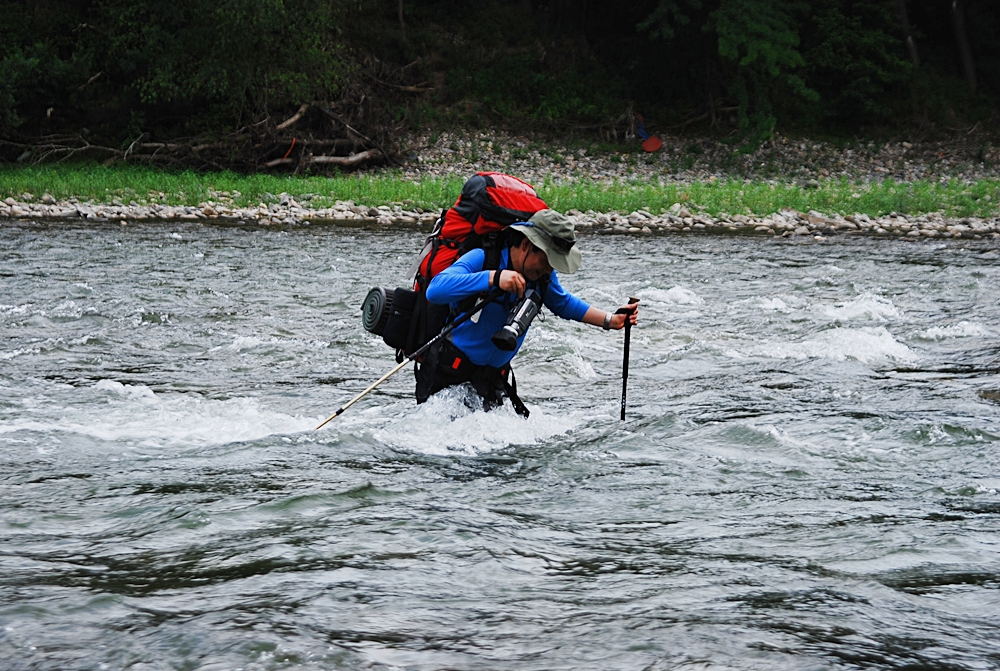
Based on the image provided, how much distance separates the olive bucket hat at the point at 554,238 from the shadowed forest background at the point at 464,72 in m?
24.1

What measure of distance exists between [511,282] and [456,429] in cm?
132

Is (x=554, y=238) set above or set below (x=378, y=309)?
above

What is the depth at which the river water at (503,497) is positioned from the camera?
3805 mm

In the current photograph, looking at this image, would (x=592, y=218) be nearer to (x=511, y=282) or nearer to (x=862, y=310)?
(x=862, y=310)

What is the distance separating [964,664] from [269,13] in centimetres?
2760

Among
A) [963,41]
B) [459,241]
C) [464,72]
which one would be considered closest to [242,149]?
[464,72]

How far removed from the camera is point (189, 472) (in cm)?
607

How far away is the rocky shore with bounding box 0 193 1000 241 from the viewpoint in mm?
21766

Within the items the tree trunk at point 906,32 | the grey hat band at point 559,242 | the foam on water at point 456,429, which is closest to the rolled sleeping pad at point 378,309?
the foam on water at point 456,429

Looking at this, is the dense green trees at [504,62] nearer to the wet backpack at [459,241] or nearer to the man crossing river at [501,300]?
the wet backpack at [459,241]

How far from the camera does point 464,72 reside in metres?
39.2

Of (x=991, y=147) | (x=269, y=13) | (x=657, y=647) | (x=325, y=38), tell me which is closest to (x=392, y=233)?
(x=269, y=13)

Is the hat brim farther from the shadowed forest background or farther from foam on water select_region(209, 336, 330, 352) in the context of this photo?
the shadowed forest background

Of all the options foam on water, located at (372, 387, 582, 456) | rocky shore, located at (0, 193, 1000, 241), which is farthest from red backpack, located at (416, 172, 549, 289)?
rocky shore, located at (0, 193, 1000, 241)
